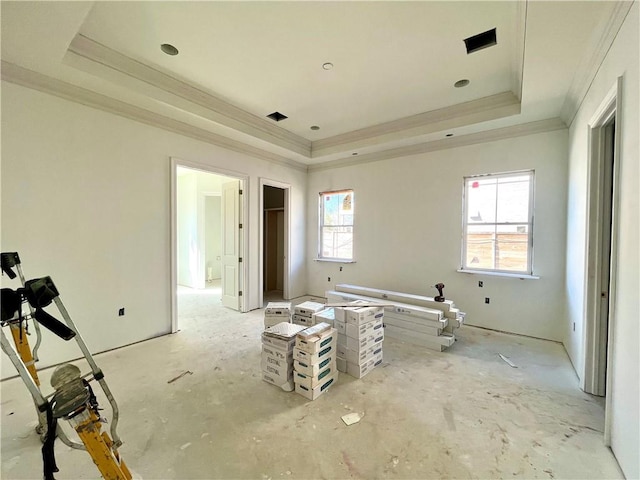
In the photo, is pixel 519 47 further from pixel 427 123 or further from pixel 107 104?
pixel 107 104

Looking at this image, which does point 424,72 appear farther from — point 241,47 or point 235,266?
point 235,266

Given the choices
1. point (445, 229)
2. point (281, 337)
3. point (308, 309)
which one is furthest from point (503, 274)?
point (281, 337)

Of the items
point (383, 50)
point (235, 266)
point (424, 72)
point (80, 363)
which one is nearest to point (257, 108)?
point (383, 50)

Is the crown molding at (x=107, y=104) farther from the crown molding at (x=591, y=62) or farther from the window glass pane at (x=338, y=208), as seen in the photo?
the crown molding at (x=591, y=62)

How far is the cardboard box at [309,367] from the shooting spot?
235cm

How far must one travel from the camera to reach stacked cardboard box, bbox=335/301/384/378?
9.03 ft

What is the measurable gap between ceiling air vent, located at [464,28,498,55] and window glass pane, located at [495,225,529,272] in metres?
2.45

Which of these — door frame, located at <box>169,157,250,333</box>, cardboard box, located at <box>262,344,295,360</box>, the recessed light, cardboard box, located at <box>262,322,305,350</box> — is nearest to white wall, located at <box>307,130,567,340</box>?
door frame, located at <box>169,157,250,333</box>

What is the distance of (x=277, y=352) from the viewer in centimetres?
255

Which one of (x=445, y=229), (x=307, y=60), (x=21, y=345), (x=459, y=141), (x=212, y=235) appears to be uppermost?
(x=307, y=60)

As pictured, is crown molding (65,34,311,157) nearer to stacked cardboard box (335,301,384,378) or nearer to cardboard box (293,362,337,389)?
stacked cardboard box (335,301,384,378)

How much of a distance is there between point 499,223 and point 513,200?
0.37 metres

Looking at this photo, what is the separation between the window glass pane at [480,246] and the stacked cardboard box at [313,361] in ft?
9.36

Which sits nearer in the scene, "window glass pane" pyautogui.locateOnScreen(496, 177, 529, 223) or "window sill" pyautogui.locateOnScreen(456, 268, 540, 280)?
"window sill" pyautogui.locateOnScreen(456, 268, 540, 280)
